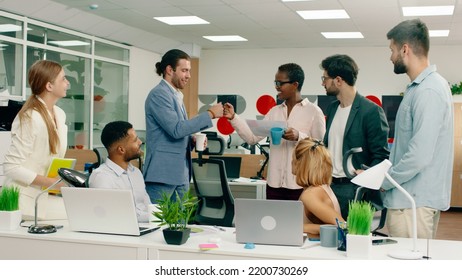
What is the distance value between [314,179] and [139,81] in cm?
864

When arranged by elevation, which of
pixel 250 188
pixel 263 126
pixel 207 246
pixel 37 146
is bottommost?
pixel 250 188

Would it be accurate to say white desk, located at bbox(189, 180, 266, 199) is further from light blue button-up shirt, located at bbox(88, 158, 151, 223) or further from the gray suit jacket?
light blue button-up shirt, located at bbox(88, 158, 151, 223)

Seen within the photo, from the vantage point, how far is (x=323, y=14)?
8.45 metres

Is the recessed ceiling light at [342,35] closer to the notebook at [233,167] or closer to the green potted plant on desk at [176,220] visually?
the notebook at [233,167]

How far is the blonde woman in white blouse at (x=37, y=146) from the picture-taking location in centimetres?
274

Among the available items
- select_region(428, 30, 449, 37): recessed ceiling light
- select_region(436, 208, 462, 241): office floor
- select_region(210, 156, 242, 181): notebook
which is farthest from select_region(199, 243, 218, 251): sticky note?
select_region(428, 30, 449, 37): recessed ceiling light

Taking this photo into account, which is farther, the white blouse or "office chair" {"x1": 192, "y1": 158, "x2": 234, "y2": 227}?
"office chair" {"x1": 192, "y1": 158, "x2": 234, "y2": 227}

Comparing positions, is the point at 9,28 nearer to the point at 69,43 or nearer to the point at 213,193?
the point at 69,43

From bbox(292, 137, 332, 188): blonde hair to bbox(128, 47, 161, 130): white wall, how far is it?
8126mm

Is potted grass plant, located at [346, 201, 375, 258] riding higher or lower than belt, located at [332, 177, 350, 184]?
lower

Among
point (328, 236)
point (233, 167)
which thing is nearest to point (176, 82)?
point (328, 236)

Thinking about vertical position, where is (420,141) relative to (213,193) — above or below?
above

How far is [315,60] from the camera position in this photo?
11586 mm

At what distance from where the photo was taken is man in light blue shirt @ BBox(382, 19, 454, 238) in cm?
243
